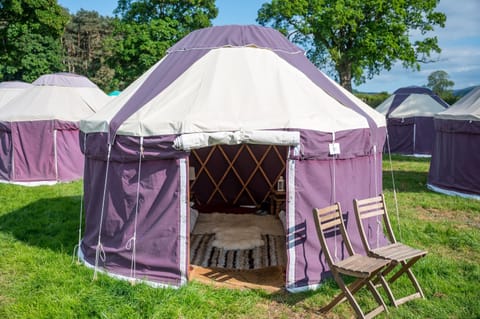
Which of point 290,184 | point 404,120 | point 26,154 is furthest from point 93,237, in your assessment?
point 404,120

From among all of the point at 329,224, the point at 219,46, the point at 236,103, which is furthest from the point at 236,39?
the point at 329,224

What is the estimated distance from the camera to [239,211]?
21.6ft

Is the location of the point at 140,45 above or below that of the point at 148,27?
below

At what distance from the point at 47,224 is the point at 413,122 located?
10.5 m

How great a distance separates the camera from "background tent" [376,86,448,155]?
1262 centimetres

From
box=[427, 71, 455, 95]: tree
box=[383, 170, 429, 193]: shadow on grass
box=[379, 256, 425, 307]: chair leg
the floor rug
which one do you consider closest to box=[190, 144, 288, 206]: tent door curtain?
the floor rug

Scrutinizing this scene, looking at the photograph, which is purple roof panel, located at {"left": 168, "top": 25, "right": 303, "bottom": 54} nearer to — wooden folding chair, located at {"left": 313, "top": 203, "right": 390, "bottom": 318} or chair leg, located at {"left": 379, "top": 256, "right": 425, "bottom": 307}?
wooden folding chair, located at {"left": 313, "top": 203, "right": 390, "bottom": 318}

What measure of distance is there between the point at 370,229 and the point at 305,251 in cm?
98

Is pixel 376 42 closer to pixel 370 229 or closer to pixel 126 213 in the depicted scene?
pixel 370 229

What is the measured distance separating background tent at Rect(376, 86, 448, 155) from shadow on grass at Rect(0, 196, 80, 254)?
9.72 m

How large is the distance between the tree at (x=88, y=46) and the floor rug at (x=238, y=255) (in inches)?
890

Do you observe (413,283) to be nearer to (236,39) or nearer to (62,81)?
(236,39)

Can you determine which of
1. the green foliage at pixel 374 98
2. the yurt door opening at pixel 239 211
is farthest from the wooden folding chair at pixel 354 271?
the green foliage at pixel 374 98

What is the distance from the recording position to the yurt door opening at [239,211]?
14.7 ft
